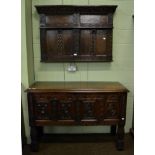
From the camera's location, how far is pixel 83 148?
8.70ft

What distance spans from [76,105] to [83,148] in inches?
24.8

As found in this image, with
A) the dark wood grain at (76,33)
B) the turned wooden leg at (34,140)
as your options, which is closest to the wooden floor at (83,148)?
the turned wooden leg at (34,140)

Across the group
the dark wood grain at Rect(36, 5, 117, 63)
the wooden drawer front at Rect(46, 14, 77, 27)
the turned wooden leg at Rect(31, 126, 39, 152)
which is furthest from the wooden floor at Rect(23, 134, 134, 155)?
the wooden drawer front at Rect(46, 14, 77, 27)

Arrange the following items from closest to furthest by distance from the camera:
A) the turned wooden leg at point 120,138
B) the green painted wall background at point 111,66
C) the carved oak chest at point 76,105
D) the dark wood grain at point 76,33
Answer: the carved oak chest at point 76,105 → the turned wooden leg at point 120,138 → the dark wood grain at point 76,33 → the green painted wall background at point 111,66

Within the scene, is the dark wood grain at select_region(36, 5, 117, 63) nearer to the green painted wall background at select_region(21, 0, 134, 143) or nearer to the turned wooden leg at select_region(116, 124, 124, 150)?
the green painted wall background at select_region(21, 0, 134, 143)

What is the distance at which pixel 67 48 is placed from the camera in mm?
2865

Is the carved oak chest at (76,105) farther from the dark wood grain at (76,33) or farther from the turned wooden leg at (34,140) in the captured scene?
the dark wood grain at (76,33)

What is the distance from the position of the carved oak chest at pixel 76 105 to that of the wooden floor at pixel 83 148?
Result: 14.6 inches

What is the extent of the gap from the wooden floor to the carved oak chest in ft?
1.21

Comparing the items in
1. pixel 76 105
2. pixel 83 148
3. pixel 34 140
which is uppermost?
pixel 76 105

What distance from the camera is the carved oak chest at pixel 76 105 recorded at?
8.16 feet

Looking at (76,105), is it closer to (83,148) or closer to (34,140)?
(83,148)

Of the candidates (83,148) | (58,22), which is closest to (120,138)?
(83,148)
